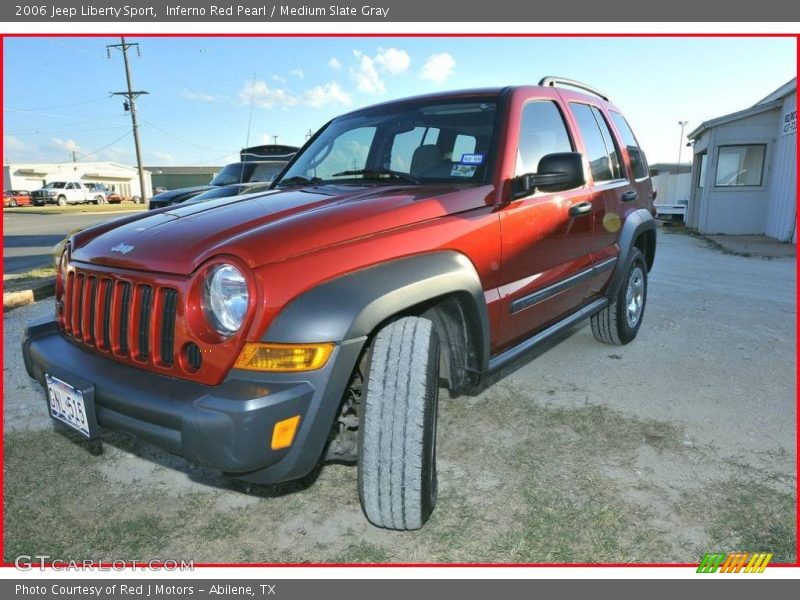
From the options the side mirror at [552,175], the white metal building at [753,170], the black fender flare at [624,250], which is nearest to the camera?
the side mirror at [552,175]

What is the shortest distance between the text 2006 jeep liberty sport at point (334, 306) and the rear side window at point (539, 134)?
18mm

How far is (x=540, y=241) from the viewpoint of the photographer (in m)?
2.84

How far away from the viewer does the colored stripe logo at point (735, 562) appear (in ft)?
6.40

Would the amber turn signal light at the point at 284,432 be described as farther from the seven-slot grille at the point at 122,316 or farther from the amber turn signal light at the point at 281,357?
the seven-slot grille at the point at 122,316

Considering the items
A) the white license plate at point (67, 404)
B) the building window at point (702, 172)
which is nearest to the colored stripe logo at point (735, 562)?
the white license plate at point (67, 404)

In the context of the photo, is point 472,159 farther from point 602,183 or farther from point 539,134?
point 602,183

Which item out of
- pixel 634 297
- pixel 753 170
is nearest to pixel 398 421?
pixel 634 297

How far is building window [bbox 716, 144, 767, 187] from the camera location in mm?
12141

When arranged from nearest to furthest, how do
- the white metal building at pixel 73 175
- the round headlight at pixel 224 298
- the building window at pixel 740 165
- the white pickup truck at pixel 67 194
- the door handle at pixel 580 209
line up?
the round headlight at pixel 224 298
the door handle at pixel 580 209
the building window at pixel 740 165
the white pickup truck at pixel 67 194
the white metal building at pixel 73 175

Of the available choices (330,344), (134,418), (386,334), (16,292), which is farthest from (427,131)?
(16,292)

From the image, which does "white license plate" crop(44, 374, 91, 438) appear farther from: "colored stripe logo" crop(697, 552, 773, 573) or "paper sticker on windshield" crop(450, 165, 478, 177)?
"colored stripe logo" crop(697, 552, 773, 573)

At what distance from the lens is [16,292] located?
5699 mm

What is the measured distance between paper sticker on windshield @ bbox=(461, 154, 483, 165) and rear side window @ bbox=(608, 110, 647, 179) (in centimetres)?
202

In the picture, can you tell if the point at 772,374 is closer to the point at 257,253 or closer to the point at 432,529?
the point at 432,529
